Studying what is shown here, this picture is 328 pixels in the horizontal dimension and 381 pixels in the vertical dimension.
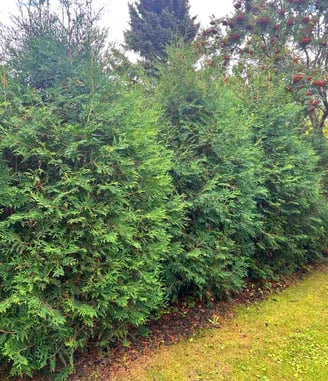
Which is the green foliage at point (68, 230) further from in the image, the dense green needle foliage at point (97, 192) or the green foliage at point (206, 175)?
the green foliage at point (206, 175)

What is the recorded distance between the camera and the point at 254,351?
2715 mm

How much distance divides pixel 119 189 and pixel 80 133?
0.54 meters

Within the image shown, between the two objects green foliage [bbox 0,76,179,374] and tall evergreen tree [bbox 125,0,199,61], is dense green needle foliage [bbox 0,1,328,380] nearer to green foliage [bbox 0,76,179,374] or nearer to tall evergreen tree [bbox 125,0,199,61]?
green foliage [bbox 0,76,179,374]

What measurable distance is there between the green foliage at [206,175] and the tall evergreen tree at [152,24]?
30.3 feet

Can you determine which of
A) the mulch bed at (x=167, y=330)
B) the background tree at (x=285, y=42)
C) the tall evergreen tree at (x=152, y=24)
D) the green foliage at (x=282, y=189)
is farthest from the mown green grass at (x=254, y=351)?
the tall evergreen tree at (x=152, y=24)

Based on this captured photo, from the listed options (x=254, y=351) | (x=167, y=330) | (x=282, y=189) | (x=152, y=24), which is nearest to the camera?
(x=254, y=351)

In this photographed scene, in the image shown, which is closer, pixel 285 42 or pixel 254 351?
pixel 254 351

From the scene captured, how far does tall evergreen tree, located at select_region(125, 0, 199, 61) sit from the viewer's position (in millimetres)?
12336

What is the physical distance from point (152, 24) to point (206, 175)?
11609 millimetres

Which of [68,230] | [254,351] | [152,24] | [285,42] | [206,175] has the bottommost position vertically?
[254,351]

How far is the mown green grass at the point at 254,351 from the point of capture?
7.93 feet

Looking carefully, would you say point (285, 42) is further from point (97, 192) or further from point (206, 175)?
point (97, 192)

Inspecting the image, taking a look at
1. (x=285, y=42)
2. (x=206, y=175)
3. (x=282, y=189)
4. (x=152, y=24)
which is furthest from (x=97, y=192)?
(x=152, y=24)

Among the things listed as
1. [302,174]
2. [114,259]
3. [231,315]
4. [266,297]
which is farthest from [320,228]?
[114,259]
